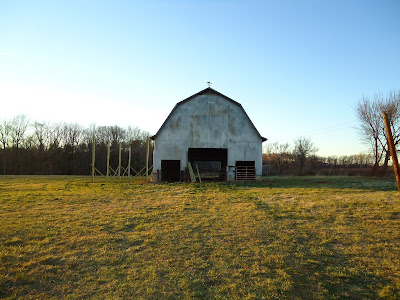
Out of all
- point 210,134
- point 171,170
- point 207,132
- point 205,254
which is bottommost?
point 205,254

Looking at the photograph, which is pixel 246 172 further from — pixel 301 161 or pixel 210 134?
pixel 301 161

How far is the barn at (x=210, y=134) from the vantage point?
2111cm

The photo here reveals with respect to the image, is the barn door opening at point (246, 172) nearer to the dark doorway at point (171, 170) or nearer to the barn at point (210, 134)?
the barn at point (210, 134)

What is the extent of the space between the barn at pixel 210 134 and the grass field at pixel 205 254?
1198cm

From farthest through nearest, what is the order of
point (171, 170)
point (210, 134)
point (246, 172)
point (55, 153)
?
point (55, 153) → point (171, 170) → point (246, 172) → point (210, 134)

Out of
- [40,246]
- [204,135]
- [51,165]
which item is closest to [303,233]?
[40,246]

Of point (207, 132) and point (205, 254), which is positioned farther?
point (207, 132)

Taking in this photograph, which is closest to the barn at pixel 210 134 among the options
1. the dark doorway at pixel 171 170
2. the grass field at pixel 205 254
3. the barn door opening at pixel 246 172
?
the barn door opening at pixel 246 172

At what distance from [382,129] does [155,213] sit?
3000 cm

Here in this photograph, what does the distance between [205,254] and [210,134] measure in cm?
1629

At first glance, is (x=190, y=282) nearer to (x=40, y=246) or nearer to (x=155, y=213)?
(x=40, y=246)

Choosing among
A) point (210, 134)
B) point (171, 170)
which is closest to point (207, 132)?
point (210, 134)

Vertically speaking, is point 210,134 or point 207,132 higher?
point 207,132

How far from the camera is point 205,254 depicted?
5367mm
